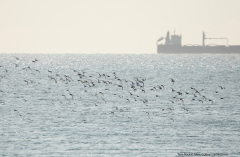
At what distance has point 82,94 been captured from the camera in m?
63.1

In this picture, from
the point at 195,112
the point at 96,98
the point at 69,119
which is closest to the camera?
the point at 69,119

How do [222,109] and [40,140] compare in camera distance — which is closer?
[40,140]

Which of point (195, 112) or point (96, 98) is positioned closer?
point (195, 112)

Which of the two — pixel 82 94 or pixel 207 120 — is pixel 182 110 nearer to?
pixel 207 120

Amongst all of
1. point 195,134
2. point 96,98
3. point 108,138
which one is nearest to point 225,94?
point 96,98

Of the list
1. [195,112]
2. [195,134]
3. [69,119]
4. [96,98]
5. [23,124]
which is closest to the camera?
[195,134]

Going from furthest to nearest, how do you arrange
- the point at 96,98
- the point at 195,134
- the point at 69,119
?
the point at 96,98
the point at 69,119
the point at 195,134

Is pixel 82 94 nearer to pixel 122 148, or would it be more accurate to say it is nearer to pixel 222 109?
pixel 222 109

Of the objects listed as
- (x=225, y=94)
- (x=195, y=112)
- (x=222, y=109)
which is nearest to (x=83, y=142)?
(x=195, y=112)

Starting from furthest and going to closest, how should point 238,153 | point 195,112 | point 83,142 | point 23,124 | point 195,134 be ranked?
point 195,112 → point 23,124 → point 195,134 → point 83,142 → point 238,153

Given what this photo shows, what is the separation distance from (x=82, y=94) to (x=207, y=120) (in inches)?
1034

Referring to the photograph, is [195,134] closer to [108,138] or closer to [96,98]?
[108,138]

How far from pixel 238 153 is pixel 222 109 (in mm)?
19238

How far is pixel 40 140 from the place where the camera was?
105 feet
